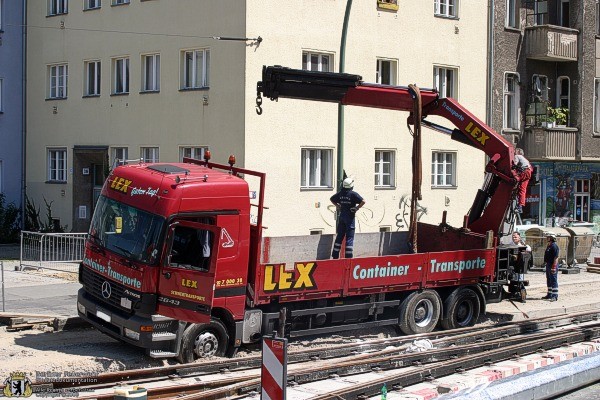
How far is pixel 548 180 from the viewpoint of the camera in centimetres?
3509

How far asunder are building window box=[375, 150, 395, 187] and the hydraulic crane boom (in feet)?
35.2

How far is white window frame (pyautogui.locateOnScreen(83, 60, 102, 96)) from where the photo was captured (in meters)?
29.2

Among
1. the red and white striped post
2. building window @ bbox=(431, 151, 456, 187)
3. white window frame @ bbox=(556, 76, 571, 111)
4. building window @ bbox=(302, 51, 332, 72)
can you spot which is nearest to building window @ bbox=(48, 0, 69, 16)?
building window @ bbox=(302, 51, 332, 72)

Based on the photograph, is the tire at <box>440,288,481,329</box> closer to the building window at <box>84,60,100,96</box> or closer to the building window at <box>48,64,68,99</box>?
the building window at <box>84,60,100,96</box>

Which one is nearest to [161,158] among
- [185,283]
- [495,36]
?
[495,36]

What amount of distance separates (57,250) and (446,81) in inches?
550

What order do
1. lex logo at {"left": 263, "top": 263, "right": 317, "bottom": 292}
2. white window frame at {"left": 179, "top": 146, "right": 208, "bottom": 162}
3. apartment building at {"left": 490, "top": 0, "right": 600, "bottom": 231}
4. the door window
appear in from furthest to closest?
apartment building at {"left": 490, "top": 0, "right": 600, "bottom": 231} < white window frame at {"left": 179, "top": 146, "right": 208, "bottom": 162} < lex logo at {"left": 263, "top": 263, "right": 317, "bottom": 292} < the door window

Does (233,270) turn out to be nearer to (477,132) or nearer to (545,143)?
(477,132)

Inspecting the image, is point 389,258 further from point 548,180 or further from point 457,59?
point 548,180

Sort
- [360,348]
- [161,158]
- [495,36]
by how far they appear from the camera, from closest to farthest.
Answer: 1. [360,348]
2. [161,158]
3. [495,36]

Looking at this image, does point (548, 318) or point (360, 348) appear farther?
point (548, 318)

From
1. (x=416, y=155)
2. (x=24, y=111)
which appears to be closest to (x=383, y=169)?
(x=416, y=155)

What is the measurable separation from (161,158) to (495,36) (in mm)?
12506

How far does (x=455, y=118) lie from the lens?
55.9 ft
